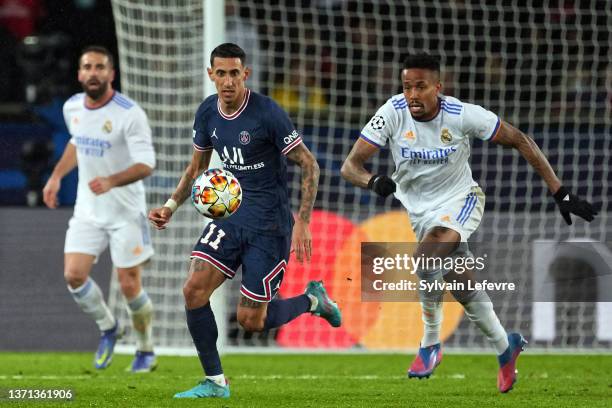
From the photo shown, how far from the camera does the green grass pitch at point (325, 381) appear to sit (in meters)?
6.40

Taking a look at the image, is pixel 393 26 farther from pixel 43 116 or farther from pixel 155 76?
pixel 43 116

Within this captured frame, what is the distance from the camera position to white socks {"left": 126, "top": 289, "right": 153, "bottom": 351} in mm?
9016

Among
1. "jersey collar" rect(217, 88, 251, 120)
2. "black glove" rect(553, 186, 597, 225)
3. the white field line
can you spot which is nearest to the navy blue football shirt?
"jersey collar" rect(217, 88, 251, 120)

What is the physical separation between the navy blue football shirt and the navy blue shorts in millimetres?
61

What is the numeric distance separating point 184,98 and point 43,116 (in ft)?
8.53

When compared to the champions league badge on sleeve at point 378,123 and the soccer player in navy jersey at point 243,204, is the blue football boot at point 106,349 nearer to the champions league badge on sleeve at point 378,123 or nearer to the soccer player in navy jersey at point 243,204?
the soccer player in navy jersey at point 243,204

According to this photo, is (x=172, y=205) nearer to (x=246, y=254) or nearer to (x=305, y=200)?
(x=246, y=254)

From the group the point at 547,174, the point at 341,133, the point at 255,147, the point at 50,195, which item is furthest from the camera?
the point at 341,133

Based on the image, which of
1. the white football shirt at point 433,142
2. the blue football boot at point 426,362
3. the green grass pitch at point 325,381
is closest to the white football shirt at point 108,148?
the green grass pitch at point 325,381

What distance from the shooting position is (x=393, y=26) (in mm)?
12531

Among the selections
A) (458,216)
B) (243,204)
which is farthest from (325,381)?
(243,204)

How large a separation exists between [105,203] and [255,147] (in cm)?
264

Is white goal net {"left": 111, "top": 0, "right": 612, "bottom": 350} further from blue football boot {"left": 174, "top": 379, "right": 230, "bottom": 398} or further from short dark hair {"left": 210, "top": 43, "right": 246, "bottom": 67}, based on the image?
short dark hair {"left": 210, "top": 43, "right": 246, "bottom": 67}

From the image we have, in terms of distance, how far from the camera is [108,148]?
8.88 meters
